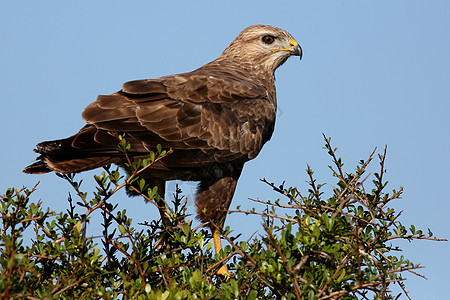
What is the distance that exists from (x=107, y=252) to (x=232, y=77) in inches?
123

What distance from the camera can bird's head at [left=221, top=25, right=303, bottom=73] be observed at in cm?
754

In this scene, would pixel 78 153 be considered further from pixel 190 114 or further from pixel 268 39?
pixel 268 39

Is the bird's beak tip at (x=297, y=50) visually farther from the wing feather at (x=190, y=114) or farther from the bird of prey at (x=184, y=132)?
the wing feather at (x=190, y=114)

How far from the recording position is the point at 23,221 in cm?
378

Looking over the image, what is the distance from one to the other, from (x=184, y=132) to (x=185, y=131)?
15 millimetres

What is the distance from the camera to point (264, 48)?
25.0ft

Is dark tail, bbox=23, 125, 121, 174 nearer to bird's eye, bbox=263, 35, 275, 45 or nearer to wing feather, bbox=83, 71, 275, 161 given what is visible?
wing feather, bbox=83, 71, 275, 161

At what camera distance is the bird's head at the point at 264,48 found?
754cm

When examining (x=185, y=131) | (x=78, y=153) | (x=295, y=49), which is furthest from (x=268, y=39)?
(x=78, y=153)

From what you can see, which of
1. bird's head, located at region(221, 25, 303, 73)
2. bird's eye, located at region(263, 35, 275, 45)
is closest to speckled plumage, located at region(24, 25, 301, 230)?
bird's head, located at region(221, 25, 303, 73)

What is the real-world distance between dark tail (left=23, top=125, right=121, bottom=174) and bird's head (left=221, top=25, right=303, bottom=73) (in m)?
2.96

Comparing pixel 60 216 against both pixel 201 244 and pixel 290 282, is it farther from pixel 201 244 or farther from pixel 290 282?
pixel 290 282

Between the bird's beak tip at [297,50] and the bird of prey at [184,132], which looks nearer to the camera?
the bird of prey at [184,132]

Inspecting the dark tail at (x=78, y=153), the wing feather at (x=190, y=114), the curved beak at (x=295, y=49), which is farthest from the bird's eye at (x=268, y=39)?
the dark tail at (x=78, y=153)
